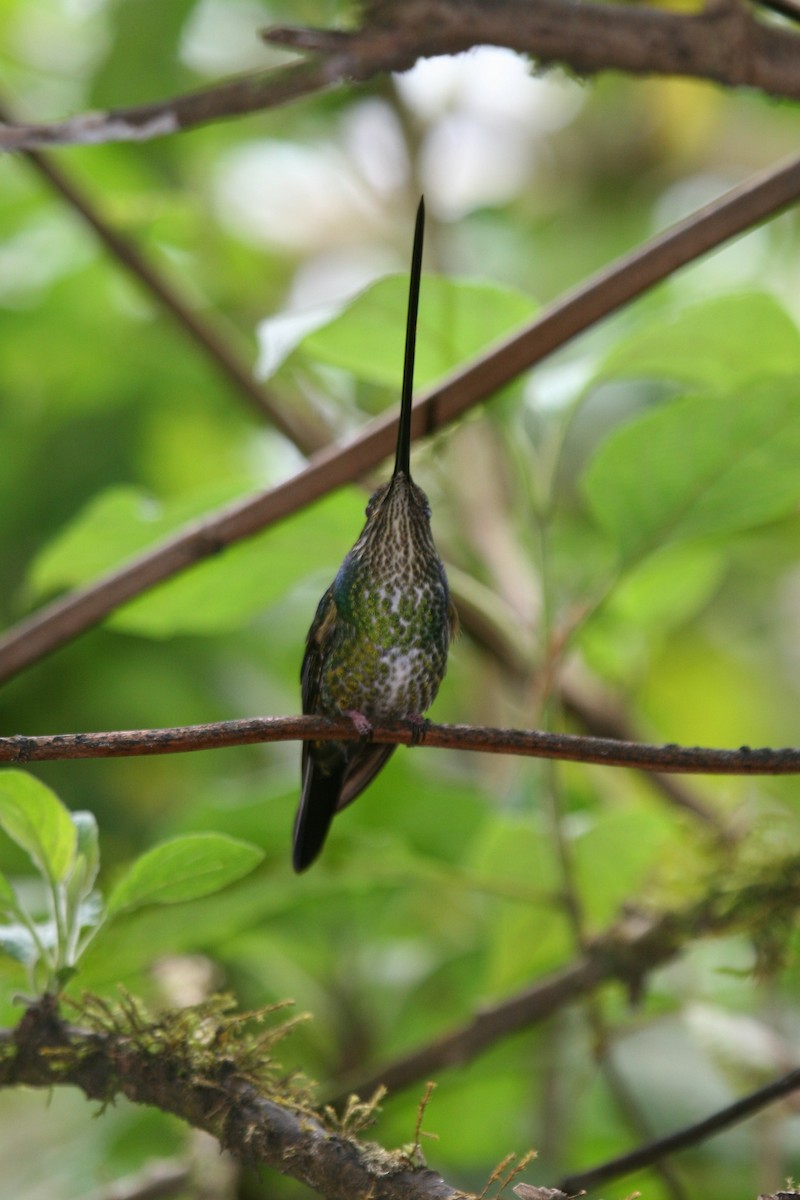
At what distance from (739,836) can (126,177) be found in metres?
2.47

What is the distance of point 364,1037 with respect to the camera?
9.23 ft

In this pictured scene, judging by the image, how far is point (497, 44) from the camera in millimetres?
1748

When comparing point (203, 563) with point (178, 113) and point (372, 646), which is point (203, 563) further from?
point (178, 113)

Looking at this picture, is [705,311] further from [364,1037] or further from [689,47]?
[364,1037]

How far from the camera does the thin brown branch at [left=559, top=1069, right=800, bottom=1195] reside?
150 centimetres

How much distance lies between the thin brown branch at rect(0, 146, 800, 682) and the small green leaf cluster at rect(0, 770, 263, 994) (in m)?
0.31

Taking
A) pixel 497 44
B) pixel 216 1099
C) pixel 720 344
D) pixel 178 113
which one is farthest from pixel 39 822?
pixel 720 344

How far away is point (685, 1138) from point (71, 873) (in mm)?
815

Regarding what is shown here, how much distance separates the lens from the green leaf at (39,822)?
1.48 meters

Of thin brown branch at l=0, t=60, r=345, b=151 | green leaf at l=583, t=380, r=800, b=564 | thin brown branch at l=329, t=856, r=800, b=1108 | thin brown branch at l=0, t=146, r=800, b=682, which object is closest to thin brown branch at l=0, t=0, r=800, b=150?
thin brown branch at l=0, t=60, r=345, b=151

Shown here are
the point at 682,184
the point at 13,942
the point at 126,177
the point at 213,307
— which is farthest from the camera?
the point at 682,184

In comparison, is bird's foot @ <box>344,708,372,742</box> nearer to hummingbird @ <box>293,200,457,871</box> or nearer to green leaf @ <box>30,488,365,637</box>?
hummingbird @ <box>293,200,457,871</box>

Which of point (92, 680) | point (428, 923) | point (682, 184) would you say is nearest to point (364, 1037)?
point (428, 923)

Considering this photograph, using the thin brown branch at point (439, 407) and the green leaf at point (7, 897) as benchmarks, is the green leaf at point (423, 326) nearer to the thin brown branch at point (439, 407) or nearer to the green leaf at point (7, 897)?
the thin brown branch at point (439, 407)
